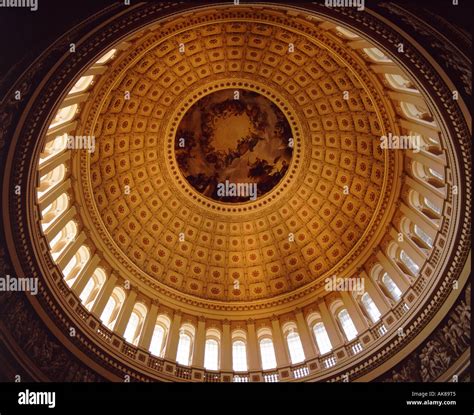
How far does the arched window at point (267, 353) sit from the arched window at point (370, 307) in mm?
4710

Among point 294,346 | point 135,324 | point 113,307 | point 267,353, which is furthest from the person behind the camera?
point 267,353

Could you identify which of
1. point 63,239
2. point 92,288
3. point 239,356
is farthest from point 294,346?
point 63,239

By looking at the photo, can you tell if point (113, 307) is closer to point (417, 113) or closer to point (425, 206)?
point (425, 206)

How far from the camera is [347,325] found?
2416 cm

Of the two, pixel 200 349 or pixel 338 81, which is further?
pixel 338 81

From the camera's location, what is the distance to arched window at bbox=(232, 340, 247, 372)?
24286 millimetres

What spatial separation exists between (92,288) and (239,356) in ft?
24.1

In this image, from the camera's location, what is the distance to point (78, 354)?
18.9 m

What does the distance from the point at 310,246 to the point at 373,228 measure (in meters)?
4.18

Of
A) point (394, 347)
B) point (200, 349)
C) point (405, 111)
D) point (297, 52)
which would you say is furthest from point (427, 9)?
point (200, 349)

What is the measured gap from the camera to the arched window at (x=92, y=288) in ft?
75.4

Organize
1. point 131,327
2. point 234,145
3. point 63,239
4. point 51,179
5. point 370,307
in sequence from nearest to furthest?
A: 1. point 51,179
2. point 63,239
3. point 370,307
4. point 131,327
5. point 234,145

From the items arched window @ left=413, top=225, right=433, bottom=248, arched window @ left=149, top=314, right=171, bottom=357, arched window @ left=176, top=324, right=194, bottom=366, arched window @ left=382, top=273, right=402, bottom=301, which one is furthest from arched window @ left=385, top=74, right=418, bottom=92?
arched window @ left=149, top=314, right=171, bottom=357
